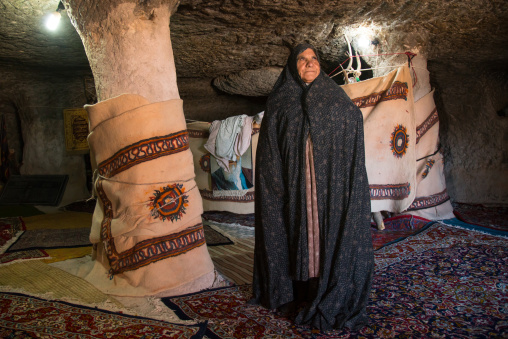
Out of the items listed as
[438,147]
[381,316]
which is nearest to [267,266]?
[381,316]

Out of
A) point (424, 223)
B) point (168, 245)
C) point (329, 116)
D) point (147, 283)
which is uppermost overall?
point (329, 116)

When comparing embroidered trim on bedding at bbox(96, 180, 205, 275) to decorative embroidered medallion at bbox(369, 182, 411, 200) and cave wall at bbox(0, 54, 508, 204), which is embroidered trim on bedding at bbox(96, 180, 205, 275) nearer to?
decorative embroidered medallion at bbox(369, 182, 411, 200)

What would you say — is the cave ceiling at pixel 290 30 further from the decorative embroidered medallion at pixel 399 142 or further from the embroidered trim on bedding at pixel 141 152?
the embroidered trim on bedding at pixel 141 152

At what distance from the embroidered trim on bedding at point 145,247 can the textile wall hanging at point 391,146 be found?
2.26m

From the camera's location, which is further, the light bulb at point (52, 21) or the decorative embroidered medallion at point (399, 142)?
the decorative embroidered medallion at point (399, 142)

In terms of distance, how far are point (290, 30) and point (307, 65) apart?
266 centimetres

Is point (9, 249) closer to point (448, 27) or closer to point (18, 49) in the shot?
point (18, 49)

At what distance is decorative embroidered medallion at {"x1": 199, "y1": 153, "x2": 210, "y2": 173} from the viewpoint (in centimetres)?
561

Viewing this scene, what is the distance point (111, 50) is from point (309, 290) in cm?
208

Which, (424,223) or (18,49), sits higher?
(18,49)

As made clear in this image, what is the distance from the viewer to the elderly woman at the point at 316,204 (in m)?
2.04

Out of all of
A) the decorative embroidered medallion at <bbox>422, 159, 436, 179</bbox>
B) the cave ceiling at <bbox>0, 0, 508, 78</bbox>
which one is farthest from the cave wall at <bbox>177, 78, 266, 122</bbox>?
the decorative embroidered medallion at <bbox>422, 159, 436, 179</bbox>

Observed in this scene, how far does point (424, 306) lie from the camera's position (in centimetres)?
232

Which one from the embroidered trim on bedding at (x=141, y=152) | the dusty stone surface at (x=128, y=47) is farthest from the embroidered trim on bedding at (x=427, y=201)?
the dusty stone surface at (x=128, y=47)
